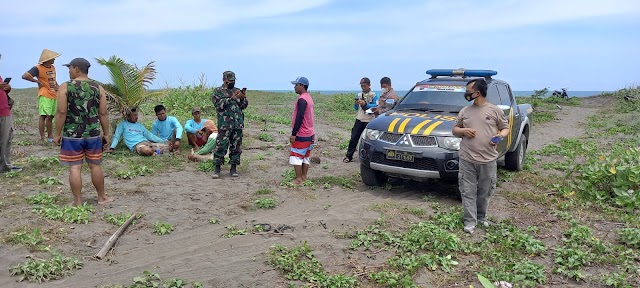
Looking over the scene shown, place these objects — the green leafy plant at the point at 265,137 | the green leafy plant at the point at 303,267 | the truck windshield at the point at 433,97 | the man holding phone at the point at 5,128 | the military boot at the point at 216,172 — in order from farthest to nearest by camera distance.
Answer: the green leafy plant at the point at 265,137
the military boot at the point at 216,172
the truck windshield at the point at 433,97
the man holding phone at the point at 5,128
the green leafy plant at the point at 303,267

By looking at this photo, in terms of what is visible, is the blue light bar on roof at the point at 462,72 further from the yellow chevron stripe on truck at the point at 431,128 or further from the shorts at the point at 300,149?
the shorts at the point at 300,149

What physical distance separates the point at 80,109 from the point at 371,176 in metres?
4.03

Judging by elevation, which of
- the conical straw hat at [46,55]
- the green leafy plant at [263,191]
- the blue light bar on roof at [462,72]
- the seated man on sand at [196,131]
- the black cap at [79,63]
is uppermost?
the conical straw hat at [46,55]

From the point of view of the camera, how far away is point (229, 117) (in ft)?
25.6

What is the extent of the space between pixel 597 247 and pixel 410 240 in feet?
6.14

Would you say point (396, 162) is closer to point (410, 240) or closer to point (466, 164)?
point (466, 164)

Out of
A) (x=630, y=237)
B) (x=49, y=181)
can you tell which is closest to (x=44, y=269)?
(x=49, y=181)

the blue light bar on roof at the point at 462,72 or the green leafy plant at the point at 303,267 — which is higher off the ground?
the blue light bar on roof at the point at 462,72

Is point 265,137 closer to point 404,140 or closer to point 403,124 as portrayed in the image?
point 403,124

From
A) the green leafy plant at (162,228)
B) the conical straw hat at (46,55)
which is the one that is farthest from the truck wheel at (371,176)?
the conical straw hat at (46,55)

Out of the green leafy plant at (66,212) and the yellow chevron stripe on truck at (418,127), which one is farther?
the yellow chevron stripe on truck at (418,127)

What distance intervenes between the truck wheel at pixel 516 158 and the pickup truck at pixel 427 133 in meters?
0.02

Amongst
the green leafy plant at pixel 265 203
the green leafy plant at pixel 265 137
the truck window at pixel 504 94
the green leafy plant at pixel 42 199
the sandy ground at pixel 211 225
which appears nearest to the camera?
the sandy ground at pixel 211 225

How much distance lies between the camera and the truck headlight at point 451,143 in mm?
6422
